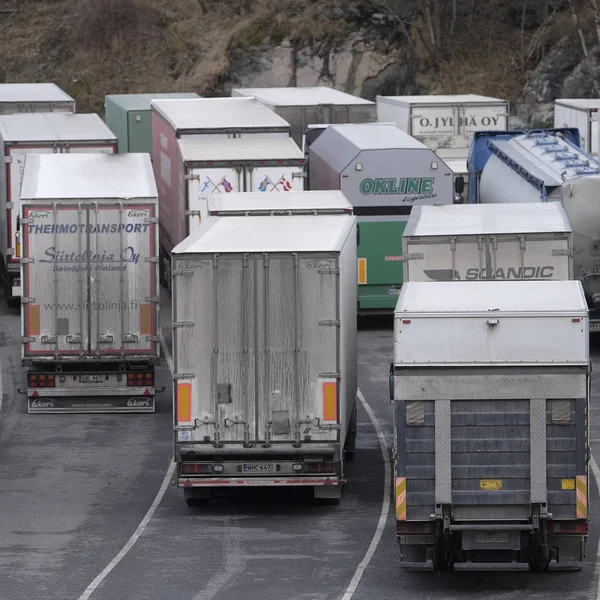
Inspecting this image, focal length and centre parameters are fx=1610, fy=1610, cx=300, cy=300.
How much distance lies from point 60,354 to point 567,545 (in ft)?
35.6

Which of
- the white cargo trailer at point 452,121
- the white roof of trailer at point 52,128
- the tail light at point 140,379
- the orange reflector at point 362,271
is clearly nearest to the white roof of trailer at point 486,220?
the tail light at point 140,379

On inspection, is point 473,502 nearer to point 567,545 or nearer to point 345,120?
point 567,545

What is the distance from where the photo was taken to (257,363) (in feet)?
63.1

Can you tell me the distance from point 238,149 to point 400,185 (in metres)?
3.30

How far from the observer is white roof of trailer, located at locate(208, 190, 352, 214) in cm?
2538

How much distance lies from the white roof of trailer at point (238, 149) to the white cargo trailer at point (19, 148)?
6.75ft

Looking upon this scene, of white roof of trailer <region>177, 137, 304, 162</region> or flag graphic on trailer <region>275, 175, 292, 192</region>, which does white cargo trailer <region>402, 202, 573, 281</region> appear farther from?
white roof of trailer <region>177, 137, 304, 162</region>

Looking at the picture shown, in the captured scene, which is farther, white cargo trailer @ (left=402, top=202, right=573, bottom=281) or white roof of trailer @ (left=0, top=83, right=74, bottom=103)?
white roof of trailer @ (left=0, top=83, right=74, bottom=103)

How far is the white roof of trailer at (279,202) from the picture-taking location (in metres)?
25.4

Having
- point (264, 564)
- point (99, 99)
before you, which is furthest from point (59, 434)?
point (99, 99)

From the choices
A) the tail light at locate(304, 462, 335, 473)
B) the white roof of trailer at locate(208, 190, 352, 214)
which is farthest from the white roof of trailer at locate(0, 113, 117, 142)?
the tail light at locate(304, 462, 335, 473)

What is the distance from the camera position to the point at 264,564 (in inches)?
699

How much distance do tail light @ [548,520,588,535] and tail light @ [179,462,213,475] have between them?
16.1 ft

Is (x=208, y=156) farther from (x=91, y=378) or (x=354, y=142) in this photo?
(x=91, y=378)
